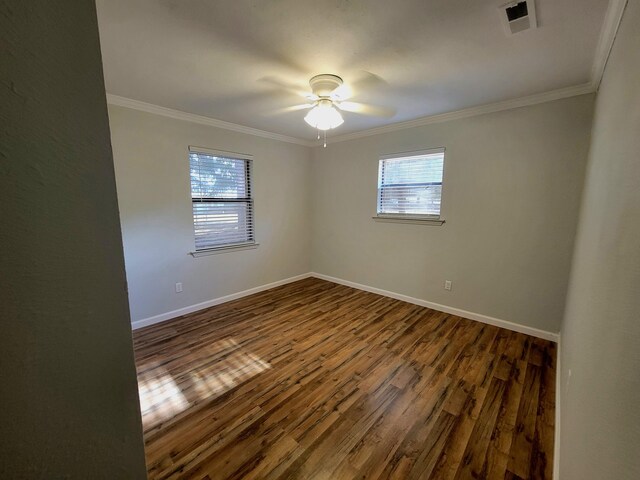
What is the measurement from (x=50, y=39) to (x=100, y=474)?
0.72 m

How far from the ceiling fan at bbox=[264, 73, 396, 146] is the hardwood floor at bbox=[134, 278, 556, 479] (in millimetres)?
2133

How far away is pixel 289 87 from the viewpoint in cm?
234

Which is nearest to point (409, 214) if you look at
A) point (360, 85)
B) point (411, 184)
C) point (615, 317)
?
point (411, 184)

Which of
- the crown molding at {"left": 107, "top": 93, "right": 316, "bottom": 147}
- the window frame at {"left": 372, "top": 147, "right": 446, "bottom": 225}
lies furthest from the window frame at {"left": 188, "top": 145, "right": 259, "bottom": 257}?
the window frame at {"left": 372, "top": 147, "right": 446, "bottom": 225}

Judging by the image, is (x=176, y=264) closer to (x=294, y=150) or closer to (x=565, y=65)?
(x=294, y=150)

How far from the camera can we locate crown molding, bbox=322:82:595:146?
235cm

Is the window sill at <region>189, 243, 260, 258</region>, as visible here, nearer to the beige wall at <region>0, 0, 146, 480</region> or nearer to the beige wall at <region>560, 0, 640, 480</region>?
the beige wall at <region>0, 0, 146, 480</region>

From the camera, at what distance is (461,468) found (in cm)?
145

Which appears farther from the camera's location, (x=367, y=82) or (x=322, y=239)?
(x=322, y=239)

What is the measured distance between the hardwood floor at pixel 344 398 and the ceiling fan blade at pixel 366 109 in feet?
7.84

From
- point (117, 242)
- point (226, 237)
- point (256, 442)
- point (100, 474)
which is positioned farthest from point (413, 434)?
point (226, 237)

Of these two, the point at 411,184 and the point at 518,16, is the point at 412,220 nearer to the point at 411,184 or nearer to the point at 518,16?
the point at 411,184

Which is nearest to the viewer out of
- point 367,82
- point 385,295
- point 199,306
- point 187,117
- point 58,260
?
point 58,260

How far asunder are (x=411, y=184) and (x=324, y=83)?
1931mm
